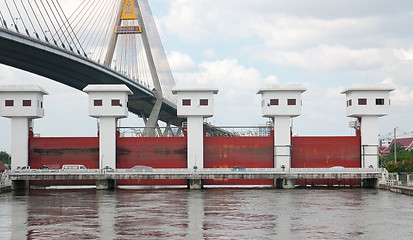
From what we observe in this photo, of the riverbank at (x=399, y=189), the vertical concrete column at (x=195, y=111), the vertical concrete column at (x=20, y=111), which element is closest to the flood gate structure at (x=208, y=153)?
the vertical concrete column at (x=195, y=111)

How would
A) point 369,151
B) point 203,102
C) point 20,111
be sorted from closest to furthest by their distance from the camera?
point 203,102 < point 369,151 < point 20,111

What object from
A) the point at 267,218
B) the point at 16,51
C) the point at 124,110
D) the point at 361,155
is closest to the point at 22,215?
the point at 267,218

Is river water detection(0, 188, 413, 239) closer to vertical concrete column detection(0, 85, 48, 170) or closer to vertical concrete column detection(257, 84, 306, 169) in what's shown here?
vertical concrete column detection(257, 84, 306, 169)

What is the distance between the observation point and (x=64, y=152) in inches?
2596

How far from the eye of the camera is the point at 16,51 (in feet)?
218

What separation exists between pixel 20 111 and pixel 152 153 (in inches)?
572

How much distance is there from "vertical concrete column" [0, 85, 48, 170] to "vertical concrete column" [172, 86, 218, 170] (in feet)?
49.6

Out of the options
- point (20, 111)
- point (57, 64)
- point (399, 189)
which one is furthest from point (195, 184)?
point (57, 64)

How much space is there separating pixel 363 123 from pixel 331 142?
12.5 feet

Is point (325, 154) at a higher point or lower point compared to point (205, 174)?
higher

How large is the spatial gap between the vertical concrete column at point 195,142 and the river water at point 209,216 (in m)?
11.6

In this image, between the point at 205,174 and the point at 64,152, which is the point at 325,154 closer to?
the point at 205,174

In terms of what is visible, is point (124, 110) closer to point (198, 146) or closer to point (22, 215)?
point (198, 146)

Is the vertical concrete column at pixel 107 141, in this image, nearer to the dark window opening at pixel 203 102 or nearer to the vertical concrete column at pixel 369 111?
the dark window opening at pixel 203 102
